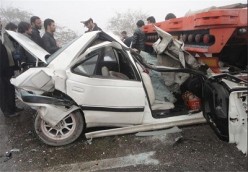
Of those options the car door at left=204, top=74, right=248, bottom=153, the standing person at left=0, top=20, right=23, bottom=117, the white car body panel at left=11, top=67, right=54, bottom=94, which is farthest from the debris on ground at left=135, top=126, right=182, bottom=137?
the standing person at left=0, top=20, right=23, bottom=117

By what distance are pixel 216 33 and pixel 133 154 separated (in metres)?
1.82

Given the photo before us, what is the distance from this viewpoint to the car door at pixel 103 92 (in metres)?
3.51

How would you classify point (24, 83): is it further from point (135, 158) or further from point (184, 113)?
point (184, 113)

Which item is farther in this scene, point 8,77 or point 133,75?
point 8,77

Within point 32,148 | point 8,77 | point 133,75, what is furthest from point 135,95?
point 8,77

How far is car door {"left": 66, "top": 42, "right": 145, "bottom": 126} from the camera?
138 inches

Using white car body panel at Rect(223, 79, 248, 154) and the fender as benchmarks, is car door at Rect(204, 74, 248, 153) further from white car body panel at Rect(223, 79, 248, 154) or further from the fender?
the fender

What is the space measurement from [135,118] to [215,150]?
3.56 ft

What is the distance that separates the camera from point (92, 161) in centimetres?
329

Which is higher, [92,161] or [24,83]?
[24,83]

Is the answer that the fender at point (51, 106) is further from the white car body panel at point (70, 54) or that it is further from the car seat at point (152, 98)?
the car seat at point (152, 98)

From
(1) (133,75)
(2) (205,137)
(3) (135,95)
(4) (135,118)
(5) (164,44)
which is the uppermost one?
(5) (164,44)

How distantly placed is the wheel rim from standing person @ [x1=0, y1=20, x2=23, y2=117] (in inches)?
64.1

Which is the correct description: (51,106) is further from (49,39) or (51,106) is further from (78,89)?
(49,39)
